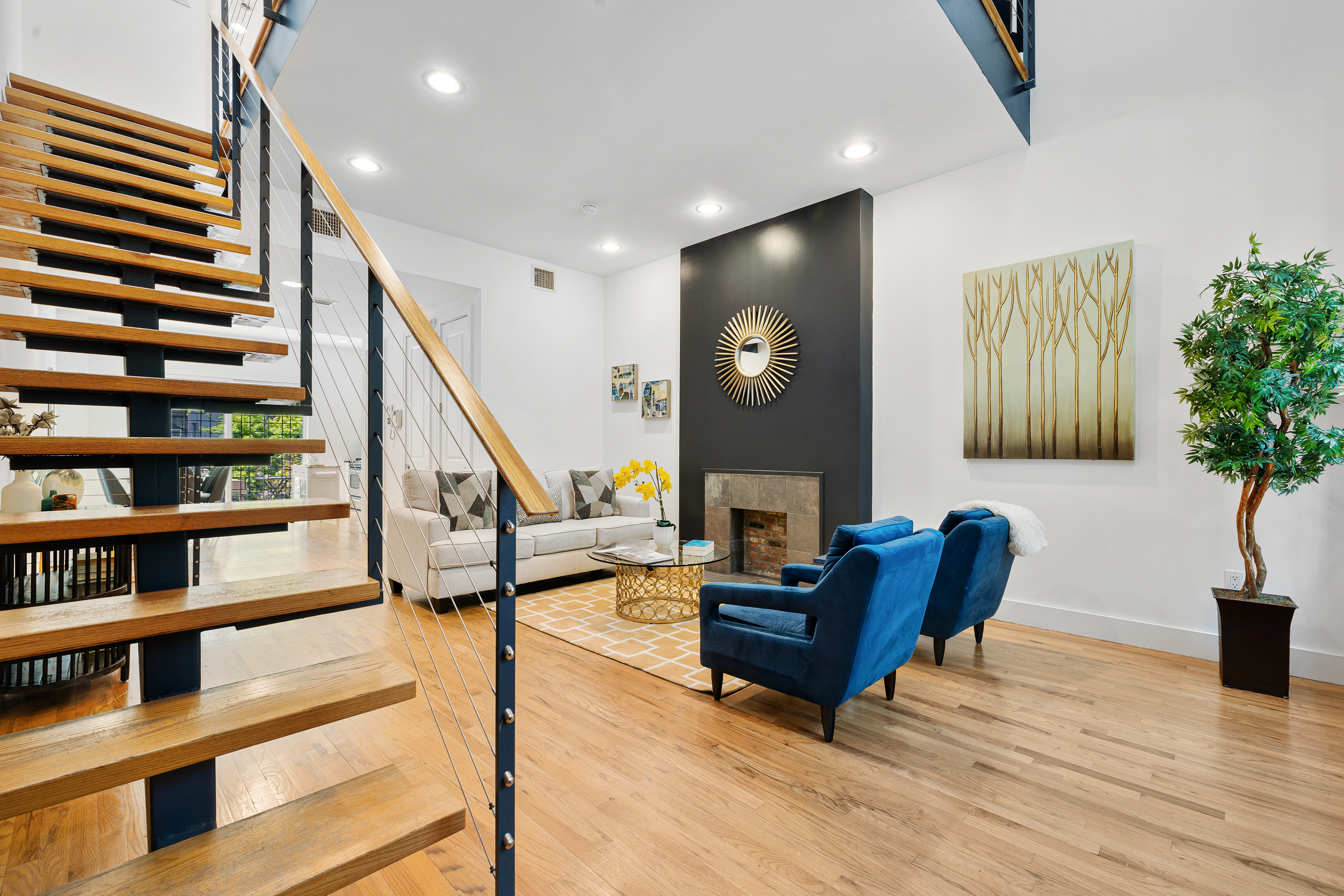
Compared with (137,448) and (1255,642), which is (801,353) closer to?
(1255,642)

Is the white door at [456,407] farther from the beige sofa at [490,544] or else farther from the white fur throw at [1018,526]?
the white fur throw at [1018,526]

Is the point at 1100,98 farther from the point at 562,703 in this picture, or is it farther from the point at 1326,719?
the point at 562,703

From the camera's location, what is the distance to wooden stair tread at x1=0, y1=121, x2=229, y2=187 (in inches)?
110

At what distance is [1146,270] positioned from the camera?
3324 mm

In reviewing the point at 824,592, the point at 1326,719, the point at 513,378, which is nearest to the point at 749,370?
the point at 513,378

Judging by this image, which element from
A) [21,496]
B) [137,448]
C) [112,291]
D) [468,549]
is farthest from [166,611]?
[468,549]

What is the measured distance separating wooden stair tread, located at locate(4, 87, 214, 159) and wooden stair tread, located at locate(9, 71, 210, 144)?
23 mm

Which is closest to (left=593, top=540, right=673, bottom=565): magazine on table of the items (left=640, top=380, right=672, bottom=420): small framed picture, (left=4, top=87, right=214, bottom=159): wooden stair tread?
(left=640, top=380, right=672, bottom=420): small framed picture

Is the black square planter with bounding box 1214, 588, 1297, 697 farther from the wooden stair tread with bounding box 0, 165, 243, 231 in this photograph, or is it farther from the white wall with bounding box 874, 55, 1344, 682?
the wooden stair tread with bounding box 0, 165, 243, 231

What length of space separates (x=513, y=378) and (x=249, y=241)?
7.68 feet

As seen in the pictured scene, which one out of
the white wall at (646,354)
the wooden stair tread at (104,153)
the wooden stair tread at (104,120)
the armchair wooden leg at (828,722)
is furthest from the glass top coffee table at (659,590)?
the wooden stair tread at (104,120)

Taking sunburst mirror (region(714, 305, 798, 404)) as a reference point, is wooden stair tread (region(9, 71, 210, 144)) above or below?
above

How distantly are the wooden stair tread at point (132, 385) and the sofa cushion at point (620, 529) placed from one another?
3.08 metres

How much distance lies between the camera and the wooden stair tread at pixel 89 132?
3.04 meters
